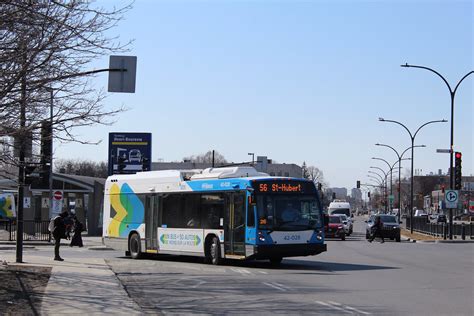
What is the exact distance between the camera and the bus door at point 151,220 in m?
25.7

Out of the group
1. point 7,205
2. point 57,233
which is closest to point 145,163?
point 57,233

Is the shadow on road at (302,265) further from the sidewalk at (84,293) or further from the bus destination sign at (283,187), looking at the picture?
the sidewalk at (84,293)

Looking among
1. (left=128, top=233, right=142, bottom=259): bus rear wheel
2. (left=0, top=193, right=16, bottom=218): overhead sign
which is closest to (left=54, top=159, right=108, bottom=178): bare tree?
(left=0, top=193, right=16, bottom=218): overhead sign

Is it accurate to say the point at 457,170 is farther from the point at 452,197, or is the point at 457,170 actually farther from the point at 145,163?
the point at 145,163

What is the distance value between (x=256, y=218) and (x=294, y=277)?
112 inches

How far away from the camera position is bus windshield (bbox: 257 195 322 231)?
70.1 feet

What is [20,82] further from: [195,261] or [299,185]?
[195,261]

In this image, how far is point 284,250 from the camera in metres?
21.3

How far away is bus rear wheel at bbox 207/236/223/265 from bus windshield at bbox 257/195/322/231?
2142mm

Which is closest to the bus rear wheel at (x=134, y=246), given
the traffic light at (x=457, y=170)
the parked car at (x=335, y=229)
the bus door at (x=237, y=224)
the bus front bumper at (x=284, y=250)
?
the bus door at (x=237, y=224)

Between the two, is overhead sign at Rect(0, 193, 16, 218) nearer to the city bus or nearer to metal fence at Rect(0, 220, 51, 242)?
metal fence at Rect(0, 220, 51, 242)

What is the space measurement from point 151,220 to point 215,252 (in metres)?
3.98

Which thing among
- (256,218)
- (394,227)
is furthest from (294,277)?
(394,227)

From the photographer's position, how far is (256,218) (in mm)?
21219
